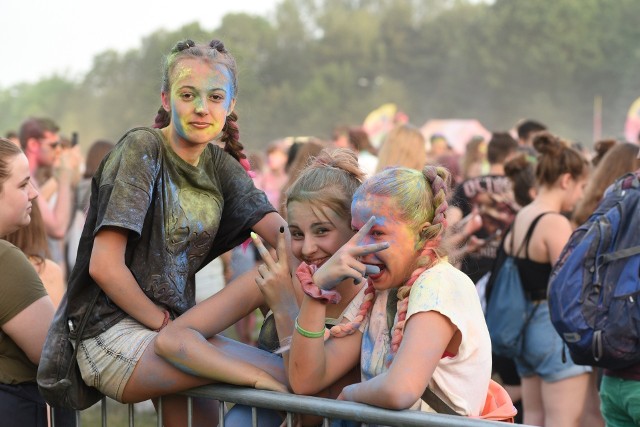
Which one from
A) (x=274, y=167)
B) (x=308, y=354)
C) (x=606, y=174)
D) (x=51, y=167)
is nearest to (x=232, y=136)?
→ (x=308, y=354)

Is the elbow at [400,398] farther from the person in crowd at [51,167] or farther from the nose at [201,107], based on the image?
the person in crowd at [51,167]

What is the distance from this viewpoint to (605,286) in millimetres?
4023

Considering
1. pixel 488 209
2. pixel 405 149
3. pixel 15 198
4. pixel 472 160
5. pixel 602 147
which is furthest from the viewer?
pixel 472 160

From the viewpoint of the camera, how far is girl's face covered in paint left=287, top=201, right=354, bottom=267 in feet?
10.7

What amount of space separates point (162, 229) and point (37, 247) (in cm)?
160

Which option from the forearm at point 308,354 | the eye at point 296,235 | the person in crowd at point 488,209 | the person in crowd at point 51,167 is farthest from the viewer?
the person in crowd at point 51,167

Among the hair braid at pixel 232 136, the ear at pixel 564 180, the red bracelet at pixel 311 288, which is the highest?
the hair braid at pixel 232 136

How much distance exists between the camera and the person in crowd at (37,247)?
4.72m

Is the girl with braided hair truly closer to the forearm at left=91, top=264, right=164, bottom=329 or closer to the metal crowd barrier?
the metal crowd barrier

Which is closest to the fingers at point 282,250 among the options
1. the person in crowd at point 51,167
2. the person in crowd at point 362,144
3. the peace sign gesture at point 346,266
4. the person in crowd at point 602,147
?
the peace sign gesture at point 346,266

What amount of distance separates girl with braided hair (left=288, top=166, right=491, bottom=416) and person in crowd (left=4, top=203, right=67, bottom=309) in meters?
2.10

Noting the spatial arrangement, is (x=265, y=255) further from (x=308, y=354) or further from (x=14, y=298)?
(x=14, y=298)

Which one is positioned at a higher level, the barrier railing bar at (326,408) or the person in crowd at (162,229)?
the person in crowd at (162,229)

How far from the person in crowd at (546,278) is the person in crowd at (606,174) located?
14cm
